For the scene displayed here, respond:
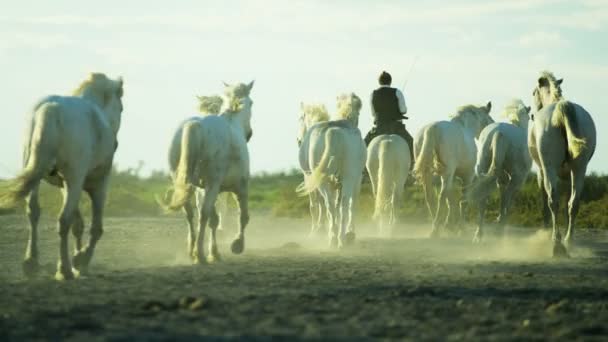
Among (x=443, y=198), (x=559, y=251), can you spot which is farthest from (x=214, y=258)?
(x=443, y=198)

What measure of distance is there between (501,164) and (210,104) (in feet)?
17.3

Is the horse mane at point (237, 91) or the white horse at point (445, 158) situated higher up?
the horse mane at point (237, 91)

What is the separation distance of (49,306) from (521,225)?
67.7 feet

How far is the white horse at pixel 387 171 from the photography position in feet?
69.8

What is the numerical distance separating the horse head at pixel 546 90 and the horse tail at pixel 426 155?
10.7ft

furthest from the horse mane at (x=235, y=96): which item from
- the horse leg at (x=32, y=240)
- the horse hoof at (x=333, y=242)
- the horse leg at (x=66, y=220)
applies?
the horse leg at (x=66, y=220)

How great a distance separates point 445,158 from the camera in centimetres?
2147

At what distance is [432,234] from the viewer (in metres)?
21.8

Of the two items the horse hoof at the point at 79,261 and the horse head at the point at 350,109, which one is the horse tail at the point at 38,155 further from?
the horse head at the point at 350,109

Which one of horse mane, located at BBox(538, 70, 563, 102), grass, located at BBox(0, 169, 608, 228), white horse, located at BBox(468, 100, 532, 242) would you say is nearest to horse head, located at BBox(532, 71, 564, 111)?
horse mane, located at BBox(538, 70, 563, 102)

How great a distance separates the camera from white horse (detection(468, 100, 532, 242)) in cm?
2022

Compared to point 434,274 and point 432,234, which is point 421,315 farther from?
point 432,234

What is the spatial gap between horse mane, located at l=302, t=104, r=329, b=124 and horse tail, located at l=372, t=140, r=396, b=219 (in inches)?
46.3

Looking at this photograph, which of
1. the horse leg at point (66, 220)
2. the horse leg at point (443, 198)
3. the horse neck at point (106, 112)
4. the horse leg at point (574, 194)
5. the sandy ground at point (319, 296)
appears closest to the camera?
the sandy ground at point (319, 296)
